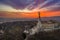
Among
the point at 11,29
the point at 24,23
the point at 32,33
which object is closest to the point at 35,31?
the point at 32,33

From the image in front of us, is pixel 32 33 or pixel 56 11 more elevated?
pixel 56 11

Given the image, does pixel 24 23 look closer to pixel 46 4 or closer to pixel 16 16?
pixel 16 16

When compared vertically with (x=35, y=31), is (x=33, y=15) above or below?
above

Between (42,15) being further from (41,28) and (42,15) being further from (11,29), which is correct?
(11,29)

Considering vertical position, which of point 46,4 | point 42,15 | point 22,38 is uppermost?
point 46,4

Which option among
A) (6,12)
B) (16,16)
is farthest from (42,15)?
(6,12)

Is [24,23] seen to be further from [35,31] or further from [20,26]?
[35,31]

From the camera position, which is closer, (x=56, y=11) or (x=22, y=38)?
(x=22, y=38)

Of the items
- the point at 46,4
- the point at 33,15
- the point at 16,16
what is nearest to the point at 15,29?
the point at 16,16
